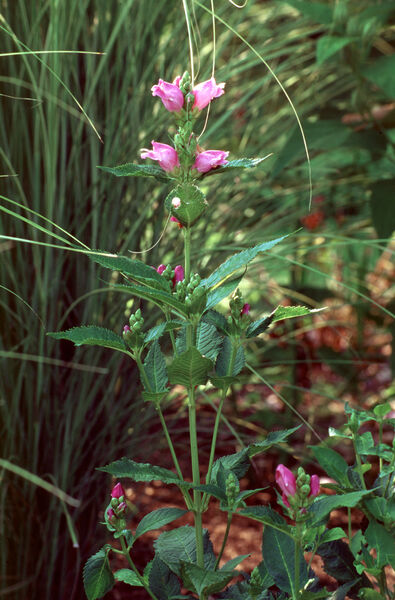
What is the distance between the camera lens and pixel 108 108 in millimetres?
1202

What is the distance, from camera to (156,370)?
2.43 feet

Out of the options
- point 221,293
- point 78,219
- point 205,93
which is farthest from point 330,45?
point 221,293

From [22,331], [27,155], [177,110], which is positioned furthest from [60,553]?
[177,110]

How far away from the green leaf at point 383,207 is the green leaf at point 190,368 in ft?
2.35

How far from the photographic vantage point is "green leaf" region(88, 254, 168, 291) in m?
0.64

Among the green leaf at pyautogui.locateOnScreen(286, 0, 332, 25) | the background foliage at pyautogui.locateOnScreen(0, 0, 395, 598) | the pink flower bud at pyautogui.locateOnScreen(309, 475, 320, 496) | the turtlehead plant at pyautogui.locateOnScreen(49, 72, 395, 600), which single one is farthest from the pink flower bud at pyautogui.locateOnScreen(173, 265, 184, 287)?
the green leaf at pyautogui.locateOnScreen(286, 0, 332, 25)

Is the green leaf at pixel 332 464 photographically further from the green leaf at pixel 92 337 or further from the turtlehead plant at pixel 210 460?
the green leaf at pixel 92 337

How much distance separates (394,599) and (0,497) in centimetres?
55

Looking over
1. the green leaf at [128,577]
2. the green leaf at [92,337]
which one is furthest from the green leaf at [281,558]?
the green leaf at [92,337]

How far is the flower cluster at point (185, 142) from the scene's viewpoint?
0.68 meters

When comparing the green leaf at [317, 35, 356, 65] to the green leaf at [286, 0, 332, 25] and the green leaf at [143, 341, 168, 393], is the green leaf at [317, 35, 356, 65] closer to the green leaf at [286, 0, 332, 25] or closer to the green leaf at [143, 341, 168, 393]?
the green leaf at [286, 0, 332, 25]

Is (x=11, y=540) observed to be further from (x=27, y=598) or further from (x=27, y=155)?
(x=27, y=155)

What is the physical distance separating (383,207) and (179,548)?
2.53ft

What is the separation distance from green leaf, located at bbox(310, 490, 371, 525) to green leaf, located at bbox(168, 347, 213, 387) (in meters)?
0.14
